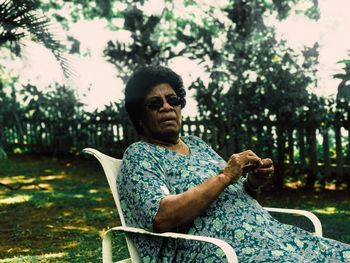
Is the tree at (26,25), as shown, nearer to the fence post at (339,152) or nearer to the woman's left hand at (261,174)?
the fence post at (339,152)

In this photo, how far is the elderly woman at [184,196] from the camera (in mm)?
2484

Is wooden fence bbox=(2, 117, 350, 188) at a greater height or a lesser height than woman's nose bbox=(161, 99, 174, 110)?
lesser

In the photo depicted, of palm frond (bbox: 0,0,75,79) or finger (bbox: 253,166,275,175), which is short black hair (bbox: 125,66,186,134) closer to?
finger (bbox: 253,166,275,175)

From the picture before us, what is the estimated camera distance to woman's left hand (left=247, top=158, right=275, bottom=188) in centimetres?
285

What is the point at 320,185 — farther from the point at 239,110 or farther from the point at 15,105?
the point at 15,105

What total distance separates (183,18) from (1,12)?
952 centimetres

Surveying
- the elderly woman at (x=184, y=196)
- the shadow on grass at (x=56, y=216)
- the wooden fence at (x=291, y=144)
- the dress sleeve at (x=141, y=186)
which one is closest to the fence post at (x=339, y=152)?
the wooden fence at (x=291, y=144)

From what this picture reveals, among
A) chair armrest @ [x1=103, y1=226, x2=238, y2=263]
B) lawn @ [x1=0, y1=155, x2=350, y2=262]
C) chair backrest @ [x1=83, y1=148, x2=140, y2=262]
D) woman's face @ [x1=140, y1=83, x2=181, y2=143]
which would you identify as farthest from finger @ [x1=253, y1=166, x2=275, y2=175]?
lawn @ [x1=0, y1=155, x2=350, y2=262]

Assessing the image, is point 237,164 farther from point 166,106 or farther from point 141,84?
point 141,84

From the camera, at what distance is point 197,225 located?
261 centimetres

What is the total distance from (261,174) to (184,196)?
0.60 meters

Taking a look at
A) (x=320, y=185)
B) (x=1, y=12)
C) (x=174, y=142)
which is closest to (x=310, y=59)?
(x=320, y=185)

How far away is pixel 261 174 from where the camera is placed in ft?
9.46

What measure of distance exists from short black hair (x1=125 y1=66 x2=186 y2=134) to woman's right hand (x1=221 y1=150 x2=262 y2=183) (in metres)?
0.62
